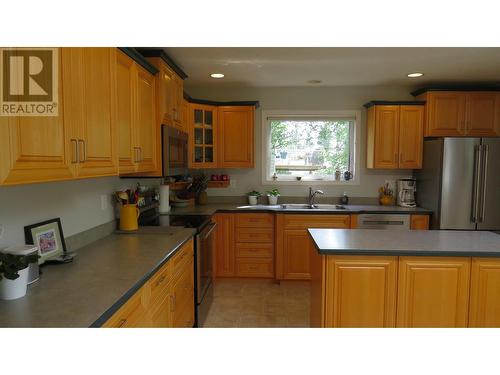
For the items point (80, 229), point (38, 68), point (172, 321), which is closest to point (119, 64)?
point (38, 68)

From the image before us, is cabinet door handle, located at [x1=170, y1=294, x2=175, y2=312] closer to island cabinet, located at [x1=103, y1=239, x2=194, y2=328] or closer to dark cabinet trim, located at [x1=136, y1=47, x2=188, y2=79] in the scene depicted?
island cabinet, located at [x1=103, y1=239, x2=194, y2=328]

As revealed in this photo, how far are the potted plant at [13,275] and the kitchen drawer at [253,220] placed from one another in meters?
2.67

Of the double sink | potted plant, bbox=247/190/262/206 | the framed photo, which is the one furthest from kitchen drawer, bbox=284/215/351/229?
the framed photo

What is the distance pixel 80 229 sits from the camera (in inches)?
85.1

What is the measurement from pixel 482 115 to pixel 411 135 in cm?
79

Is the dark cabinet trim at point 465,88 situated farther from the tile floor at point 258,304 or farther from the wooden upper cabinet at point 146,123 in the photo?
the wooden upper cabinet at point 146,123

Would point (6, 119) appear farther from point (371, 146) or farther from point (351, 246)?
point (371, 146)

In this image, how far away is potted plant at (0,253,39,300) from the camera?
1290 mm

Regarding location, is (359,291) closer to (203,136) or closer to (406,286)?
(406,286)

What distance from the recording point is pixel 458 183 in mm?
3609

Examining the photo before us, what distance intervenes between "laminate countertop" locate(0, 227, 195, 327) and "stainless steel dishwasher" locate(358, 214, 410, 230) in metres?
2.26

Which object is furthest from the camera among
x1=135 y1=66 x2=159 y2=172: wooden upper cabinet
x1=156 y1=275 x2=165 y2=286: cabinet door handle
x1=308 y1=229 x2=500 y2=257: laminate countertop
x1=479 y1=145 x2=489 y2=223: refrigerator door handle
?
x1=479 y1=145 x2=489 y2=223: refrigerator door handle

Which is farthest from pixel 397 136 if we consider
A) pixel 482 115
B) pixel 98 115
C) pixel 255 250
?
pixel 98 115

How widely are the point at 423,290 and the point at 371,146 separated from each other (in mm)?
2407
